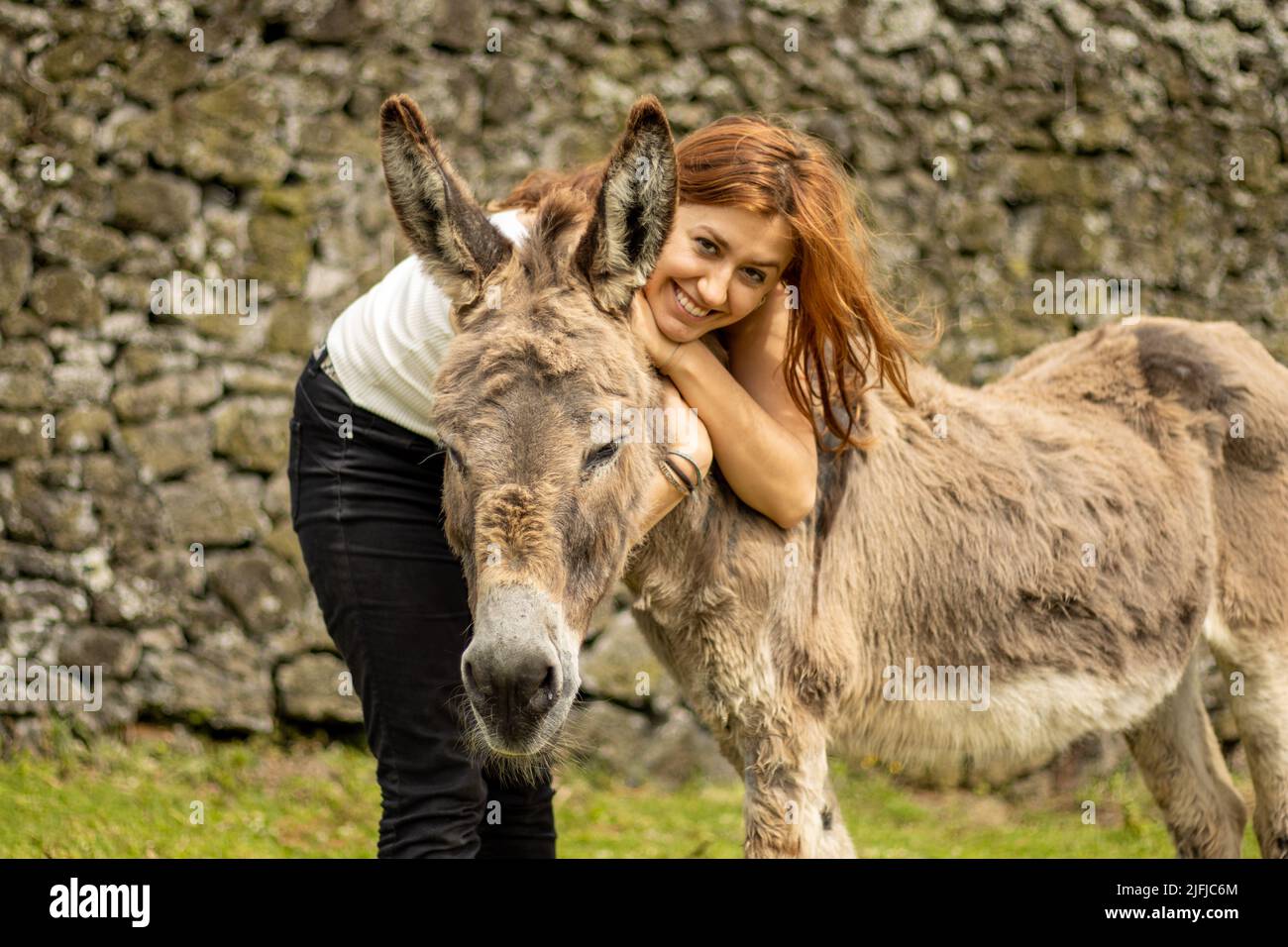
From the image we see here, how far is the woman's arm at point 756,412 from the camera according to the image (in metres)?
2.62

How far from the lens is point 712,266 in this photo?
8.47ft

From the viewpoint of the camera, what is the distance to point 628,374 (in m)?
2.46

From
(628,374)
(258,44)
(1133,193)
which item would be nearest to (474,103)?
(258,44)

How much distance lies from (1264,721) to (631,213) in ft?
8.28

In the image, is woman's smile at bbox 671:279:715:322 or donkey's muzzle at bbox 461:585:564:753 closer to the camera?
donkey's muzzle at bbox 461:585:564:753

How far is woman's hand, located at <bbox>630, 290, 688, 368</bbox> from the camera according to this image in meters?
2.59

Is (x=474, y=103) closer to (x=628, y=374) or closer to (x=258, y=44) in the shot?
(x=258, y=44)

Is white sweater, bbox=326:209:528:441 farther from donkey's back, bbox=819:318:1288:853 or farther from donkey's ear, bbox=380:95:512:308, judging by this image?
donkey's back, bbox=819:318:1288:853

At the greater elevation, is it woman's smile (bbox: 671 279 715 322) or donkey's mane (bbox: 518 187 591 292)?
donkey's mane (bbox: 518 187 591 292)

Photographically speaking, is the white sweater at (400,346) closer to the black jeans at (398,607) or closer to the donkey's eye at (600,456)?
the black jeans at (398,607)

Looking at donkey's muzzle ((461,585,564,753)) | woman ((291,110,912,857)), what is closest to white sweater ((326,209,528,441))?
woman ((291,110,912,857))

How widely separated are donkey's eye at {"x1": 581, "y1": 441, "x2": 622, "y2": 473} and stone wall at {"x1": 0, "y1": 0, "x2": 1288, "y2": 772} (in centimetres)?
363

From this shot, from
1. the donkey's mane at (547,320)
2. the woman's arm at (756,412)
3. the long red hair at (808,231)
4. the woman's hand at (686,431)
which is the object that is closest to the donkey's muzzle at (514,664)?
the donkey's mane at (547,320)
